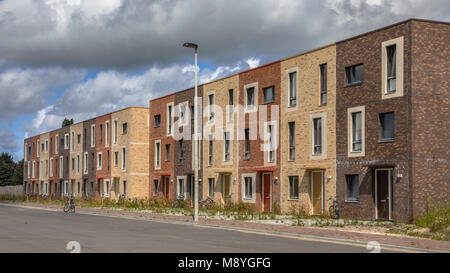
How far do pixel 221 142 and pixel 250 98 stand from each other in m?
4.29

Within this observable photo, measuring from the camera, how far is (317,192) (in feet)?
102

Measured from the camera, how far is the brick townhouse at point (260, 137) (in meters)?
34.6

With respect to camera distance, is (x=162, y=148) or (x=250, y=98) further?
(x=162, y=148)

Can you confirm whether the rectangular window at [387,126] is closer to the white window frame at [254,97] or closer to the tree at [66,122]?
the white window frame at [254,97]

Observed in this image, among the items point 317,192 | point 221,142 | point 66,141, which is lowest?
point 317,192

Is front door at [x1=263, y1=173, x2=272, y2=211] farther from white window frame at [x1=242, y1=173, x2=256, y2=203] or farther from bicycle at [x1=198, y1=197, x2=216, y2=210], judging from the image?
bicycle at [x1=198, y1=197, x2=216, y2=210]

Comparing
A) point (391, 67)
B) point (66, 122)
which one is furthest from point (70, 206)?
point (66, 122)

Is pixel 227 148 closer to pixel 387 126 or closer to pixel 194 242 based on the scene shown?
pixel 387 126

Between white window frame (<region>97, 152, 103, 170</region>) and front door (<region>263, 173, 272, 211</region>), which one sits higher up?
white window frame (<region>97, 152, 103, 170</region>)

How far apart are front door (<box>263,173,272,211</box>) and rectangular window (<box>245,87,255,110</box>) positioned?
4337 millimetres

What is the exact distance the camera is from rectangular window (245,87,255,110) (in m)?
36.8

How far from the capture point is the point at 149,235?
18719 mm

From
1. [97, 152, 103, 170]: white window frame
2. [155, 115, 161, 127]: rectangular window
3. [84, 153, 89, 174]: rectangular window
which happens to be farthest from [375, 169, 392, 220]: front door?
[84, 153, 89, 174]: rectangular window
